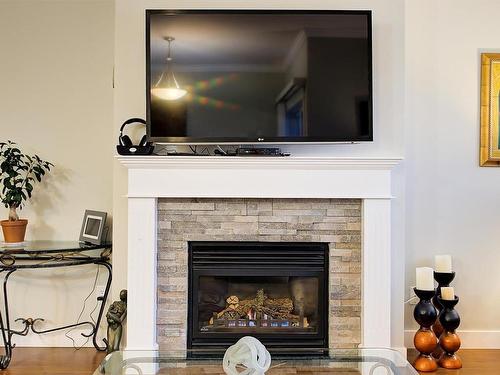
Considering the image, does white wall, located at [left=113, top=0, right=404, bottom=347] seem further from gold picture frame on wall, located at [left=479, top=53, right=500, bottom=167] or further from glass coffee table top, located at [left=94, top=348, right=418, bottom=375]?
glass coffee table top, located at [left=94, top=348, right=418, bottom=375]

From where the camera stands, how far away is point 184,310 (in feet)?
9.01

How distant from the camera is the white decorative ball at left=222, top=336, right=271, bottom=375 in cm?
168

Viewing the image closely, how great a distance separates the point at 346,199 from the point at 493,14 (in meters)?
1.66

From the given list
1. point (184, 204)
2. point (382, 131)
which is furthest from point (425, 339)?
point (184, 204)

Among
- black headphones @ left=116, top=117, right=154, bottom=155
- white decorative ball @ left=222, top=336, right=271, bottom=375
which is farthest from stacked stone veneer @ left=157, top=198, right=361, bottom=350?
white decorative ball @ left=222, top=336, right=271, bottom=375

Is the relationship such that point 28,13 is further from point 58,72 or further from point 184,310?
point 184,310

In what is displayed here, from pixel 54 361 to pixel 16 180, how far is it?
44.8 inches

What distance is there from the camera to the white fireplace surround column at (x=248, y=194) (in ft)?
8.78

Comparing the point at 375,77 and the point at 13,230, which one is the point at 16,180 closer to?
the point at 13,230

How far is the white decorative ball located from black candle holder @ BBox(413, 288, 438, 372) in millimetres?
1381

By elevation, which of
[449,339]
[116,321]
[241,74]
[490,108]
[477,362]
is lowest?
[477,362]

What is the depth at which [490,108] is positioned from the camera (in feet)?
10.3

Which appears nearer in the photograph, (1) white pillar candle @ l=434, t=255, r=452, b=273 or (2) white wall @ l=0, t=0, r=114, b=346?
(1) white pillar candle @ l=434, t=255, r=452, b=273

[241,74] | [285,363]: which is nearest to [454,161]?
[241,74]
